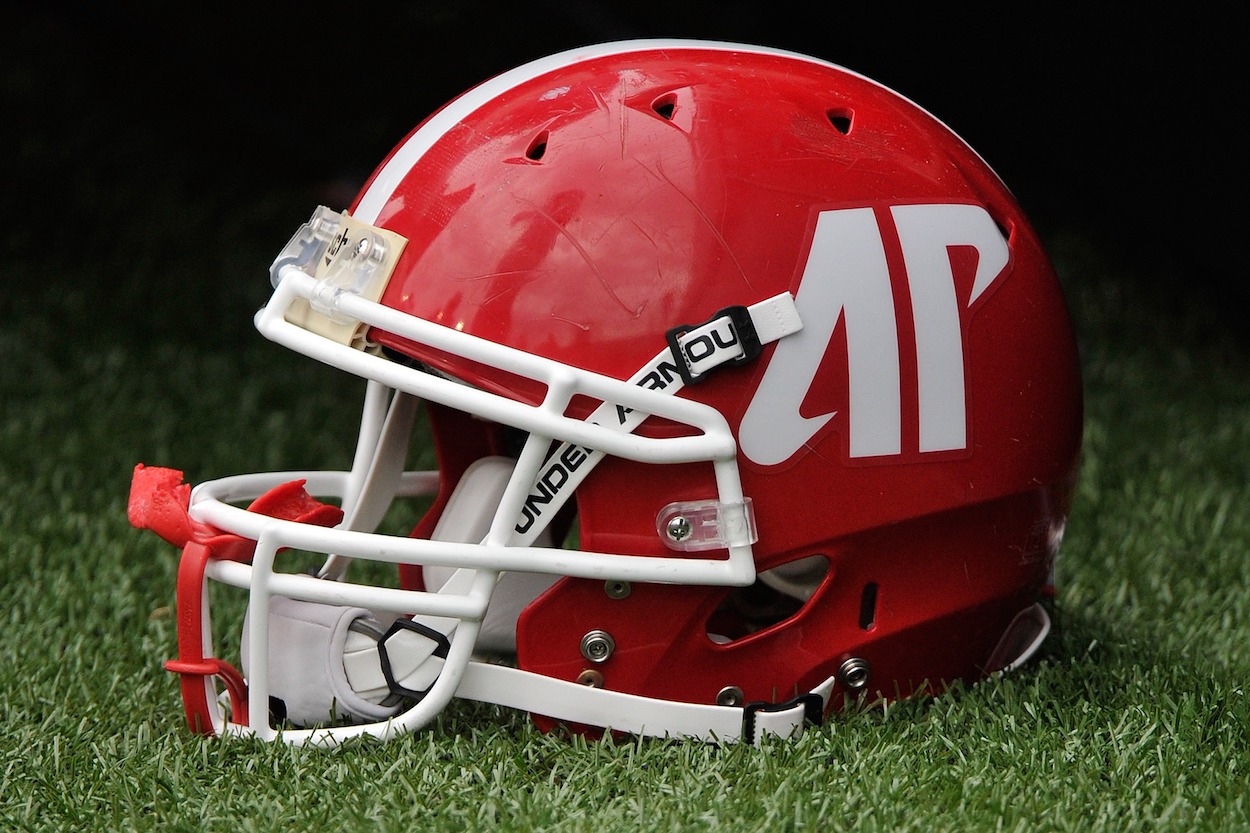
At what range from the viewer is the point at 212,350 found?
363cm

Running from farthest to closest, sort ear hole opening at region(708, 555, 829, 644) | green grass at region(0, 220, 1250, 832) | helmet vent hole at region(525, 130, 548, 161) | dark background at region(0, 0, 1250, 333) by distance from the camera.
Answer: dark background at region(0, 0, 1250, 333), ear hole opening at region(708, 555, 829, 644), helmet vent hole at region(525, 130, 548, 161), green grass at region(0, 220, 1250, 832)

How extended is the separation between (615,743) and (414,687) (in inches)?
9.9

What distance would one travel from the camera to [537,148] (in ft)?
5.31

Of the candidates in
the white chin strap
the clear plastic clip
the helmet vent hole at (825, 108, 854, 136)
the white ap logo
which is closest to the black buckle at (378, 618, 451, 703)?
the white chin strap

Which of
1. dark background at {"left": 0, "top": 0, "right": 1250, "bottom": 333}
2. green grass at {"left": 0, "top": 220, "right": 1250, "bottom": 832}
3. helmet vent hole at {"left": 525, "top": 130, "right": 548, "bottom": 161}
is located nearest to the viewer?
green grass at {"left": 0, "top": 220, "right": 1250, "bottom": 832}

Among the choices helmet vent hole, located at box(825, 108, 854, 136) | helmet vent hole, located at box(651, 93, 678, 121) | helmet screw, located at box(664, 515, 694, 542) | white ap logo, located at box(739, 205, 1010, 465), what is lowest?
helmet screw, located at box(664, 515, 694, 542)

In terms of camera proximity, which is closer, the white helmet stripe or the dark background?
the white helmet stripe

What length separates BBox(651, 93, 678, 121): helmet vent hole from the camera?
64.4 inches

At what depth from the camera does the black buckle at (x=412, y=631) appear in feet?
5.29

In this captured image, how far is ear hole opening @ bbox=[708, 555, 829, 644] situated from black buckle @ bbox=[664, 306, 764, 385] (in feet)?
0.98

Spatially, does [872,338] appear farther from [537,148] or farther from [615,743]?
[615,743]

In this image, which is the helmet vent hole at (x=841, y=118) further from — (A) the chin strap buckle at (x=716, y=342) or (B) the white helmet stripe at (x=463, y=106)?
(A) the chin strap buckle at (x=716, y=342)

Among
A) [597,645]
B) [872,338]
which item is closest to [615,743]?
[597,645]

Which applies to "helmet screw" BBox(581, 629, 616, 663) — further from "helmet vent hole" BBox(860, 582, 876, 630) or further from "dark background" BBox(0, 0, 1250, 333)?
"dark background" BBox(0, 0, 1250, 333)
